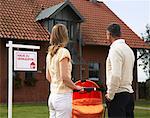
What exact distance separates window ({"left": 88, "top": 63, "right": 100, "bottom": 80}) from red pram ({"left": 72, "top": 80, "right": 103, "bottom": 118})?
20.9m

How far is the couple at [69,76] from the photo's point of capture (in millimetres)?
4586

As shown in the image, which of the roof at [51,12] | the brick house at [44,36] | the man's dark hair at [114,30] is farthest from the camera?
the roof at [51,12]

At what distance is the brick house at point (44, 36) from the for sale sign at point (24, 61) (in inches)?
562

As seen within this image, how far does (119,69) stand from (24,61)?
2.88 metres

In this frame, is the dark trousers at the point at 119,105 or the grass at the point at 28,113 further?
the grass at the point at 28,113

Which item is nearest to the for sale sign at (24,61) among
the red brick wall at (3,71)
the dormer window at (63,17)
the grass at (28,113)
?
the grass at (28,113)

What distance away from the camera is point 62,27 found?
15.2ft

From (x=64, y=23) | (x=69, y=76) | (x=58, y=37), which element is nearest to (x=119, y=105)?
(x=69, y=76)

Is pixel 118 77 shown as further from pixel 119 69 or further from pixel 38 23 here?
pixel 38 23

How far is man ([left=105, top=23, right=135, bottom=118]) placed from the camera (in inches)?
192

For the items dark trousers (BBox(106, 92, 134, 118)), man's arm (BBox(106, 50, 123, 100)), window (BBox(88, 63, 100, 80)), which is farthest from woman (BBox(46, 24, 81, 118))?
window (BBox(88, 63, 100, 80))

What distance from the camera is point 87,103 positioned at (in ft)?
17.2

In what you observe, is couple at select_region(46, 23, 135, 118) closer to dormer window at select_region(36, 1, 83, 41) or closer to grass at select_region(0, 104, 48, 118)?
grass at select_region(0, 104, 48, 118)

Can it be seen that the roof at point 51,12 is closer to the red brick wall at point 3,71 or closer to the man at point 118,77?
the red brick wall at point 3,71
